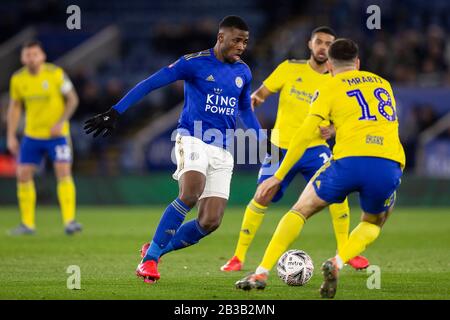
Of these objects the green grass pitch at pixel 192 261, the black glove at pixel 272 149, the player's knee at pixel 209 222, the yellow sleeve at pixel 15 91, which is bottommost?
the green grass pitch at pixel 192 261

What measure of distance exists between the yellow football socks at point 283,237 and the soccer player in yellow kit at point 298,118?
212 cm

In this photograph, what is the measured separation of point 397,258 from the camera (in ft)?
35.3

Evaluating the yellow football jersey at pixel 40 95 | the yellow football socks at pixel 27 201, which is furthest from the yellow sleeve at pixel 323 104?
the yellow football socks at pixel 27 201

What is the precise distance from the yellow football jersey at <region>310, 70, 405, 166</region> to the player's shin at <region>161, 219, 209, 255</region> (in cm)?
173

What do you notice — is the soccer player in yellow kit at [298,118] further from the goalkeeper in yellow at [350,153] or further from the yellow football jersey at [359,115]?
the yellow football jersey at [359,115]

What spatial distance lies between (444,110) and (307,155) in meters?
12.2

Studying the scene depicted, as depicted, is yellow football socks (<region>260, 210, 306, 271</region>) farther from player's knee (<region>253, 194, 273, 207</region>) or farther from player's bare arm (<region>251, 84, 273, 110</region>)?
player's bare arm (<region>251, 84, 273, 110</region>)

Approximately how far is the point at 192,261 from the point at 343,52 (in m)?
3.79

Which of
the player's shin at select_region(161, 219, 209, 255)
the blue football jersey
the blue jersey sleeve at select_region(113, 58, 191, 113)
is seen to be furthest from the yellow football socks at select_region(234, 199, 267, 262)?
the blue jersey sleeve at select_region(113, 58, 191, 113)

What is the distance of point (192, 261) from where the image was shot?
410 inches

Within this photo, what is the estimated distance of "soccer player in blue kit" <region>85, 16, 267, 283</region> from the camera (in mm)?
8328

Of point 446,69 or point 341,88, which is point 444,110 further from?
point 341,88

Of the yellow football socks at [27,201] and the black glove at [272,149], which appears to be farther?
the yellow football socks at [27,201]

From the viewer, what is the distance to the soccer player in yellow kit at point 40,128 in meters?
13.8
